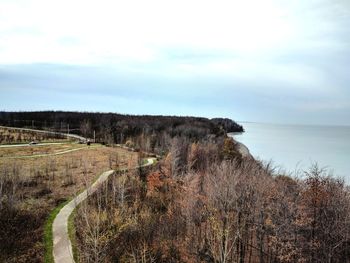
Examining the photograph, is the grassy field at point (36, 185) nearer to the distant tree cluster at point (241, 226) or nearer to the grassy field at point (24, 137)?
the distant tree cluster at point (241, 226)

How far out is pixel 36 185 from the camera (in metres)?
47.8

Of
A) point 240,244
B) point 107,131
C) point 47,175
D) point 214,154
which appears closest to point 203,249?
point 240,244

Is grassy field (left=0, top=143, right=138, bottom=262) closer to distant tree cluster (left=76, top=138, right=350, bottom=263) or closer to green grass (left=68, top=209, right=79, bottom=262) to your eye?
green grass (left=68, top=209, right=79, bottom=262)

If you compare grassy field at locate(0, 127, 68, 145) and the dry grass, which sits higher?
grassy field at locate(0, 127, 68, 145)

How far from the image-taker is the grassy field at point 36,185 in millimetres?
32312

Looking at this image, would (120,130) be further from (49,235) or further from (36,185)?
(49,235)

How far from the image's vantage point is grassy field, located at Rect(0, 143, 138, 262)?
106 feet

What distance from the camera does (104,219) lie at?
112 feet

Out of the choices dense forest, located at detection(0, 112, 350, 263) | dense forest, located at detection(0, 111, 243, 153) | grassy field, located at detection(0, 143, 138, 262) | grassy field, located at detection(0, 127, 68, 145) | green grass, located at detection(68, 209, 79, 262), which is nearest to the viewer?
green grass, located at detection(68, 209, 79, 262)

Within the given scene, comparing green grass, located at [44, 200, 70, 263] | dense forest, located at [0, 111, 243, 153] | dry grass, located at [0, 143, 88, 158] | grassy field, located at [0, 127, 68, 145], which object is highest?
dense forest, located at [0, 111, 243, 153]

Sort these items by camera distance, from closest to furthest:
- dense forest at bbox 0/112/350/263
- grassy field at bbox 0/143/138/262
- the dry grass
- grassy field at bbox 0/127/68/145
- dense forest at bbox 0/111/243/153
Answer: grassy field at bbox 0/143/138/262
dense forest at bbox 0/112/350/263
the dry grass
grassy field at bbox 0/127/68/145
dense forest at bbox 0/111/243/153

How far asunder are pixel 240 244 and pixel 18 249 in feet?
71.3

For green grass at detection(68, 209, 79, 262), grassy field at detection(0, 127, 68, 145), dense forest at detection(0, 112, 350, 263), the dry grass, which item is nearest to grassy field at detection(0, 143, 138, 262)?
the dry grass

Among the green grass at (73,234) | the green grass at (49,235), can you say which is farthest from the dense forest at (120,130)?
the green grass at (73,234)
